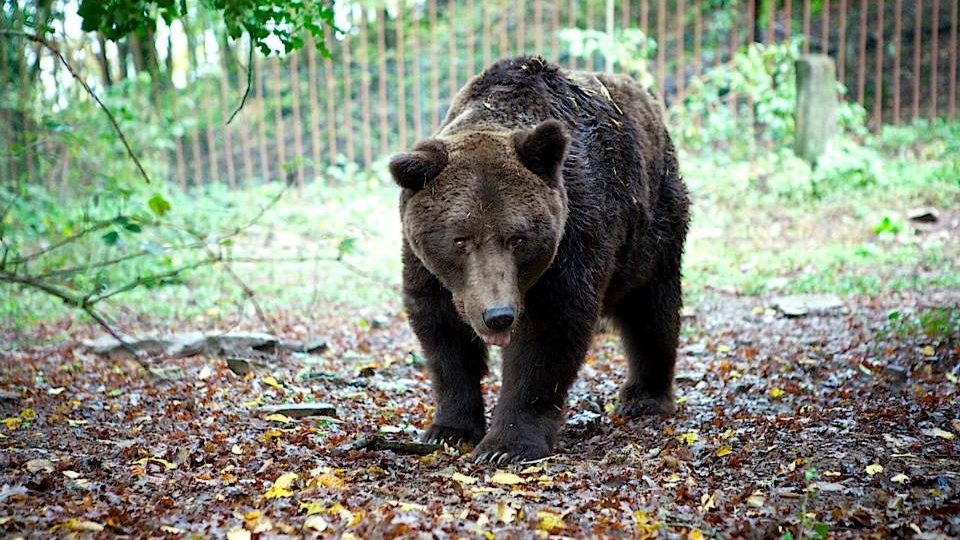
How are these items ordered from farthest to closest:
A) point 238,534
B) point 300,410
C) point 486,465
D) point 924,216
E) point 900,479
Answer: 1. point 924,216
2. point 300,410
3. point 486,465
4. point 900,479
5. point 238,534

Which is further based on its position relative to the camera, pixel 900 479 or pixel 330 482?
pixel 330 482

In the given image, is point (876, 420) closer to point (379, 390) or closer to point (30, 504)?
point (379, 390)

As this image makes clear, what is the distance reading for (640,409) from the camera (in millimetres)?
6234

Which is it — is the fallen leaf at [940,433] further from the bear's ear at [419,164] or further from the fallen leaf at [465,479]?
the bear's ear at [419,164]

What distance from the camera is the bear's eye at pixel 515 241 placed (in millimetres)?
4688

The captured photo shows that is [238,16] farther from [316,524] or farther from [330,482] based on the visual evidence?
[316,524]

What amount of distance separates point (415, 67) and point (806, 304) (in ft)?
28.7

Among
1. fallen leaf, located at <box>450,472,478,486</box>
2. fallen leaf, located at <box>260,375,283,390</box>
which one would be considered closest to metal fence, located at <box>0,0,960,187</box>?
fallen leaf, located at <box>260,375,283,390</box>

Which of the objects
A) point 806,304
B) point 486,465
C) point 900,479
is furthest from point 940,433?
point 806,304

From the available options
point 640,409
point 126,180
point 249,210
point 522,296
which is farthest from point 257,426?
point 249,210

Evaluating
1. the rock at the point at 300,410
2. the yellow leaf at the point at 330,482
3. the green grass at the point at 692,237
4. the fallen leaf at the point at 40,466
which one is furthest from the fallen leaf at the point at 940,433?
the green grass at the point at 692,237

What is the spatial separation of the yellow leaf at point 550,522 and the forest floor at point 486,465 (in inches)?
0.5

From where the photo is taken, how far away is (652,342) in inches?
253

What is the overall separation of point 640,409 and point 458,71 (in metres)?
11.7
